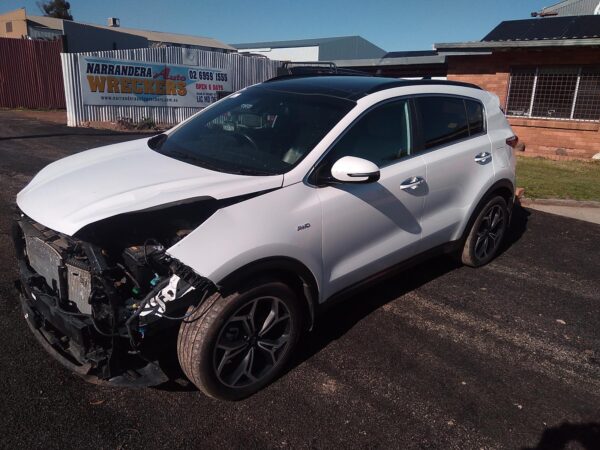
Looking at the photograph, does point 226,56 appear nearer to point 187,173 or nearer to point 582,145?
point 582,145

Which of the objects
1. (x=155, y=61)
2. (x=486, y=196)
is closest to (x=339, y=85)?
(x=486, y=196)

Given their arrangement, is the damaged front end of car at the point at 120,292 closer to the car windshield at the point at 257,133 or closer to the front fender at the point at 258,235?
the front fender at the point at 258,235

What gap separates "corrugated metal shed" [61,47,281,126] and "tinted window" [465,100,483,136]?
539 inches

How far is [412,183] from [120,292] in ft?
7.34

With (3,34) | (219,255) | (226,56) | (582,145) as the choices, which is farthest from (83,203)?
(3,34)

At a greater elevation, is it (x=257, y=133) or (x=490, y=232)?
(x=257, y=133)

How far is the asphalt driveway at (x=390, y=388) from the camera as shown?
2.54 m

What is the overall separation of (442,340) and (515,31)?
12.9 m

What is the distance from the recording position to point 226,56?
62.3ft

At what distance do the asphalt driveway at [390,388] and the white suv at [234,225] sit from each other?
284mm

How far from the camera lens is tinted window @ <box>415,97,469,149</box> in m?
3.88

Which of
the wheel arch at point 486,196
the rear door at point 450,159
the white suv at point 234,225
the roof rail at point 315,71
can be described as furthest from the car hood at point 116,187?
the wheel arch at point 486,196

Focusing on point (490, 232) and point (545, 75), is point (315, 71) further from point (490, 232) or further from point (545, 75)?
point (545, 75)

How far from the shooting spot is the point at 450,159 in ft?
13.1
